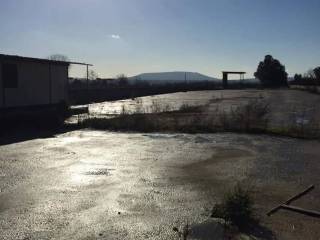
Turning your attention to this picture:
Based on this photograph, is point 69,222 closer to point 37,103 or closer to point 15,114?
point 15,114

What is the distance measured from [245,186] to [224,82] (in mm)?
64239

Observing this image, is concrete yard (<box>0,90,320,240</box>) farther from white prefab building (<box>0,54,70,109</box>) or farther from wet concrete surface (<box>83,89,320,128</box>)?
wet concrete surface (<box>83,89,320,128</box>)

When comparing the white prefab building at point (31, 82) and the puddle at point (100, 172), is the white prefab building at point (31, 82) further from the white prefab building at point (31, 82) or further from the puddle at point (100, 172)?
the puddle at point (100, 172)

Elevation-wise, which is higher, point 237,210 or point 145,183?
point 237,210

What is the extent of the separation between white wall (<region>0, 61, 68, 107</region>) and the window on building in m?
0.20

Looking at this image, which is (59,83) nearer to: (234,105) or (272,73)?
(234,105)

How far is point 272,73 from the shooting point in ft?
241

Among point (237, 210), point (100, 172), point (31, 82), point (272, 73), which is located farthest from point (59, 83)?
point (272, 73)

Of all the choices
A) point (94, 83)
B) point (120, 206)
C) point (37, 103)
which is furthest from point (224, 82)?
point (120, 206)

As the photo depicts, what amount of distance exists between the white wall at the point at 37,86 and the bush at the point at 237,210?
15.4 m

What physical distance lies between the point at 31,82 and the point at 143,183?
47.2ft

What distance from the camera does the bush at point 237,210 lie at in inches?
228

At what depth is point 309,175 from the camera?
9078mm

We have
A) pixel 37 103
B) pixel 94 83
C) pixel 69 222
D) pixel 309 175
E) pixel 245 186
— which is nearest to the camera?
pixel 69 222
